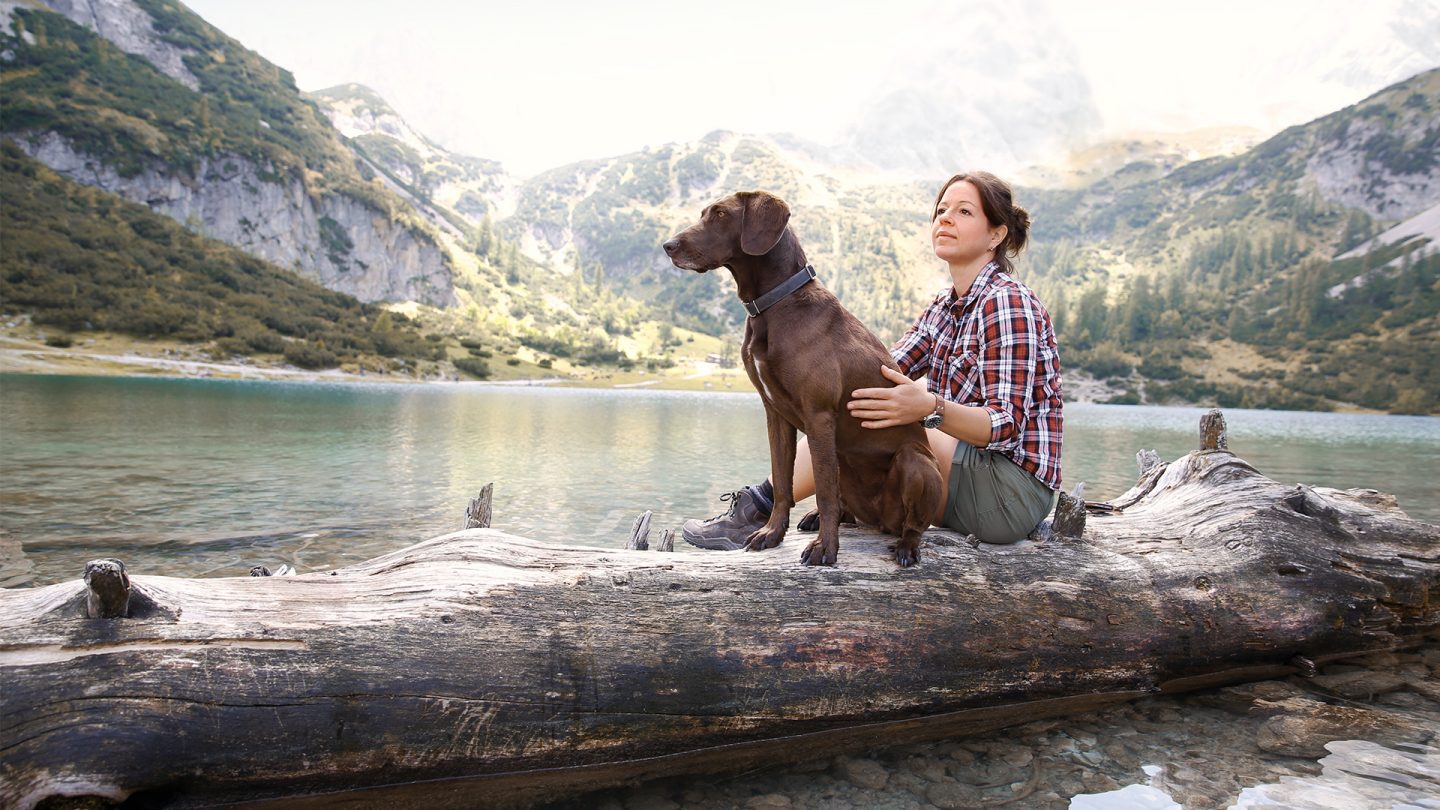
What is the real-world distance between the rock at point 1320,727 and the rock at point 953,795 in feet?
6.70

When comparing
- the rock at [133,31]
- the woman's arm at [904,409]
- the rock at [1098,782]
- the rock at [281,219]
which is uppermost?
the rock at [133,31]

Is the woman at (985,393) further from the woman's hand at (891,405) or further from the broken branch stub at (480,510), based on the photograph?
the broken branch stub at (480,510)

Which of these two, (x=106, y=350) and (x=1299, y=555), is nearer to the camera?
(x=1299, y=555)

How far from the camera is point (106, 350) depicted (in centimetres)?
7775

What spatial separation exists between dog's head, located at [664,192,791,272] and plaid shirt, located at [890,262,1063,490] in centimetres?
153

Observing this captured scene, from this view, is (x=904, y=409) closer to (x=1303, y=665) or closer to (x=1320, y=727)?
(x=1320, y=727)

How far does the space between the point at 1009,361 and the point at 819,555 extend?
70.0 inches

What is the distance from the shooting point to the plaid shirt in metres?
4.66

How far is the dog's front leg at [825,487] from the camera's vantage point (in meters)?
4.32

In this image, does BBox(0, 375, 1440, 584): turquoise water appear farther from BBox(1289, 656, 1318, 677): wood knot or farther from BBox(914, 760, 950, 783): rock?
BBox(1289, 656, 1318, 677): wood knot

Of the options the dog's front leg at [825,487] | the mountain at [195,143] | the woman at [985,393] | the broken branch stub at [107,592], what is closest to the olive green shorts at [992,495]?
the woman at [985,393]

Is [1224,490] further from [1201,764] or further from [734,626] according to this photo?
[734,626]

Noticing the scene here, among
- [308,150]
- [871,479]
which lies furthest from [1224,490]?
[308,150]

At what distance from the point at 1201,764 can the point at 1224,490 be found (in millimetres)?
2585
